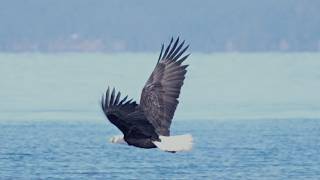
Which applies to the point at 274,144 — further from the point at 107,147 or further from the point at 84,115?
the point at 84,115

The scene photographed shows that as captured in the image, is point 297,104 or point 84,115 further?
point 297,104

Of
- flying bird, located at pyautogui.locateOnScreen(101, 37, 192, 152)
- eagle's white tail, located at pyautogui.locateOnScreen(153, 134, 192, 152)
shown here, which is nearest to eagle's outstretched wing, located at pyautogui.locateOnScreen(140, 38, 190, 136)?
flying bird, located at pyautogui.locateOnScreen(101, 37, 192, 152)

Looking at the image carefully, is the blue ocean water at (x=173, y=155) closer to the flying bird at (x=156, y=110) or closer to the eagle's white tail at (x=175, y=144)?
the flying bird at (x=156, y=110)

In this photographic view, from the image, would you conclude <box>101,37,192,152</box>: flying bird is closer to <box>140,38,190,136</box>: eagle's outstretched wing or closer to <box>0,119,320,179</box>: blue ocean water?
<box>140,38,190,136</box>: eagle's outstretched wing

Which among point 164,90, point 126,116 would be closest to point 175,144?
point 126,116

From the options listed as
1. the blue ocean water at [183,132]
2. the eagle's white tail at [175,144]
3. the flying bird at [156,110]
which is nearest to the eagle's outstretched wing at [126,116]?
the flying bird at [156,110]

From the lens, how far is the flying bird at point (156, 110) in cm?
1493

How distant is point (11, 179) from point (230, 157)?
3.59 meters

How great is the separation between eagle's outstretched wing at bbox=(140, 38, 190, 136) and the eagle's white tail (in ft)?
1.38

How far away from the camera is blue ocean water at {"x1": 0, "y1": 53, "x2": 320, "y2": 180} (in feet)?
65.8

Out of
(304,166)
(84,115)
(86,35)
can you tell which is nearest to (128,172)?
(304,166)

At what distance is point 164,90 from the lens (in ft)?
53.3

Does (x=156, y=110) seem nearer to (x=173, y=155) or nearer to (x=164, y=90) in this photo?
(x=164, y=90)

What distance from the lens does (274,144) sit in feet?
75.1
